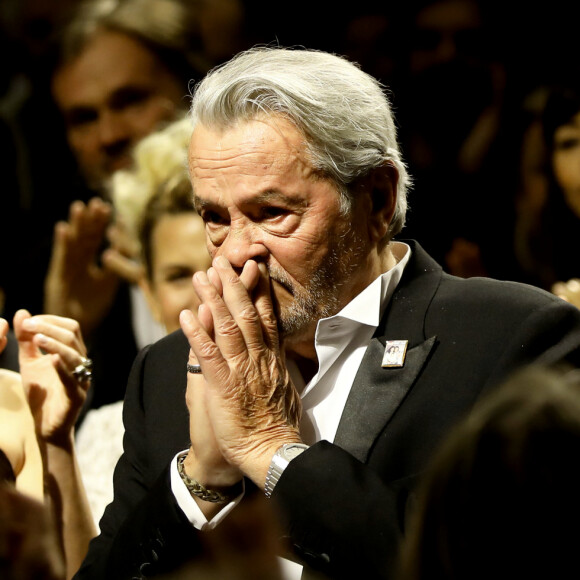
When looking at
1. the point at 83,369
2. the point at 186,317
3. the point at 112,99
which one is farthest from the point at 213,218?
the point at 112,99

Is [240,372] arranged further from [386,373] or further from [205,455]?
[386,373]

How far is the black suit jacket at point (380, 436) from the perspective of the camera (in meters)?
1.81

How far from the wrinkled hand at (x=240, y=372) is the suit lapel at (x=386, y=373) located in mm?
112

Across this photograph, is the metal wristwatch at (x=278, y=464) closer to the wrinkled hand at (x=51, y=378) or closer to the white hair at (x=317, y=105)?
the white hair at (x=317, y=105)

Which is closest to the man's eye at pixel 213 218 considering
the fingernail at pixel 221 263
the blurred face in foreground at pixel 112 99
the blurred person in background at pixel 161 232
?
the fingernail at pixel 221 263

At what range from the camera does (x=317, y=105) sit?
83.1 inches

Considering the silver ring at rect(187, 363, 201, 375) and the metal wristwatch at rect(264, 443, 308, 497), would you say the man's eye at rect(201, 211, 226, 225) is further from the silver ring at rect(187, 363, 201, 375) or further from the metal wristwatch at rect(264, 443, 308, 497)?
the metal wristwatch at rect(264, 443, 308, 497)

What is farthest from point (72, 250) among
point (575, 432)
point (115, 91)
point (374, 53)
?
point (575, 432)

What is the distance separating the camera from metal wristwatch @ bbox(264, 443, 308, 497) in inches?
74.0

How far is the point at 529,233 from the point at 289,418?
1788 mm

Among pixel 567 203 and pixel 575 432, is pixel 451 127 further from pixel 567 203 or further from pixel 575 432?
pixel 575 432

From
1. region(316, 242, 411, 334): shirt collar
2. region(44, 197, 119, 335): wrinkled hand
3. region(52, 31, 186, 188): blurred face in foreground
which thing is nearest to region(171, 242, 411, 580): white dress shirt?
region(316, 242, 411, 334): shirt collar

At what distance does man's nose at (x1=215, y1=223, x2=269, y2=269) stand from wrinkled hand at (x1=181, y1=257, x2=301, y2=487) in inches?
2.4

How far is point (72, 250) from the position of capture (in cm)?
396
